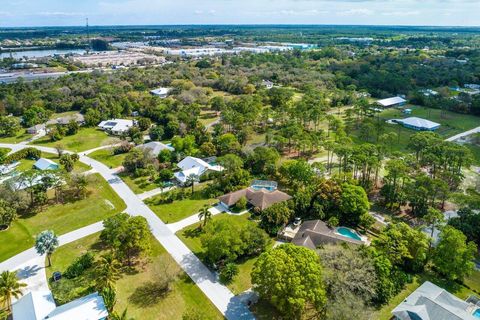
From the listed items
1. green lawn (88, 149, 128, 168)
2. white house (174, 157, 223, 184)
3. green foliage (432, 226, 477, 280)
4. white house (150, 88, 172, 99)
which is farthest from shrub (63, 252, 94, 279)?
white house (150, 88, 172, 99)

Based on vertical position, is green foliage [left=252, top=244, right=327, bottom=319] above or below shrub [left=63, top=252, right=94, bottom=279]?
above

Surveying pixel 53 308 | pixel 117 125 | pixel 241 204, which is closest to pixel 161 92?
pixel 117 125

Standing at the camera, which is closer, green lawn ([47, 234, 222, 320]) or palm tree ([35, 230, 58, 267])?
green lawn ([47, 234, 222, 320])

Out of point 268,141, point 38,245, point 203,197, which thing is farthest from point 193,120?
point 38,245

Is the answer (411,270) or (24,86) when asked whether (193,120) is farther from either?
(24,86)

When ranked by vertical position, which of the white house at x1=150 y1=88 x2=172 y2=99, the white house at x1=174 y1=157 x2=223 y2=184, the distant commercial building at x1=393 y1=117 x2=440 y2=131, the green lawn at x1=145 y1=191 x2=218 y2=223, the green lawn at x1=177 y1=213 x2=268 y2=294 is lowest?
the green lawn at x1=177 y1=213 x2=268 y2=294

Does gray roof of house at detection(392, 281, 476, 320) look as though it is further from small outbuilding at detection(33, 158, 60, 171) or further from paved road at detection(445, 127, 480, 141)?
small outbuilding at detection(33, 158, 60, 171)

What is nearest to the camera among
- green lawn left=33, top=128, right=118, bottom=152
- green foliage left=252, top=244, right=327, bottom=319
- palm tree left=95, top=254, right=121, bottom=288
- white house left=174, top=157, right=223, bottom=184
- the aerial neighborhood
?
green foliage left=252, top=244, right=327, bottom=319
